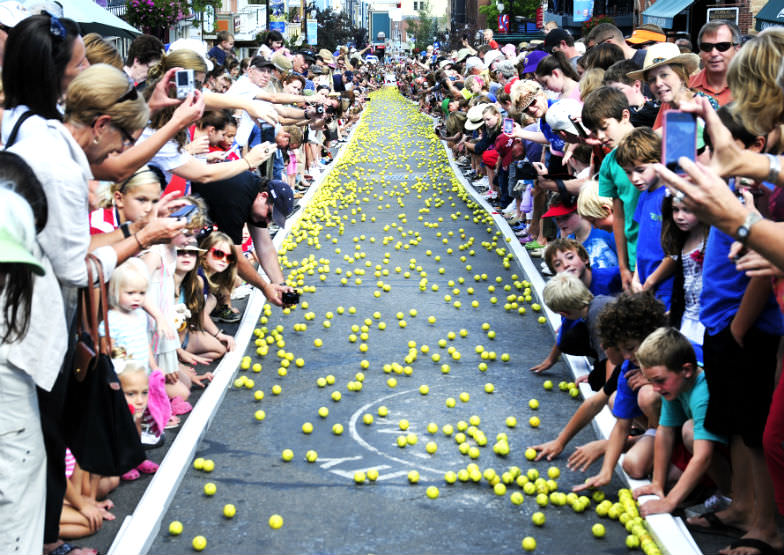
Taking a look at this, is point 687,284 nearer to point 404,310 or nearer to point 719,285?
point 719,285

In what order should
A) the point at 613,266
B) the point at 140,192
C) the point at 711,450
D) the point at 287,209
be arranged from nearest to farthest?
the point at 711,450 < the point at 140,192 < the point at 613,266 < the point at 287,209

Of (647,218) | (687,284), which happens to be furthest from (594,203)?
(687,284)

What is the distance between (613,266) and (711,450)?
3.42 meters

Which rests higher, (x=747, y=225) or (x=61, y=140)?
(x=61, y=140)

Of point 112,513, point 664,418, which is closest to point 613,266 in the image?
point 664,418

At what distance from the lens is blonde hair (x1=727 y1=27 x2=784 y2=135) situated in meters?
4.64

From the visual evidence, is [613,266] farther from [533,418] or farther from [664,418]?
[664,418]

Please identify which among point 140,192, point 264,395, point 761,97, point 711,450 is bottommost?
point 264,395

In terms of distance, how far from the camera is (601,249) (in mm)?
9055

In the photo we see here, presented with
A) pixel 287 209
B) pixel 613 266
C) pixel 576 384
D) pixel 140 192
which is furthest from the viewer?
pixel 287 209

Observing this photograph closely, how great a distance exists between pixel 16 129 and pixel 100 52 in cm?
291

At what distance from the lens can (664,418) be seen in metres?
5.89

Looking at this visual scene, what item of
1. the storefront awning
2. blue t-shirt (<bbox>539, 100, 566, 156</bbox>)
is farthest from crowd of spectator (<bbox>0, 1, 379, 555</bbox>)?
the storefront awning

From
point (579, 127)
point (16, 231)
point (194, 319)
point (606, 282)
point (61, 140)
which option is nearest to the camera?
point (16, 231)
